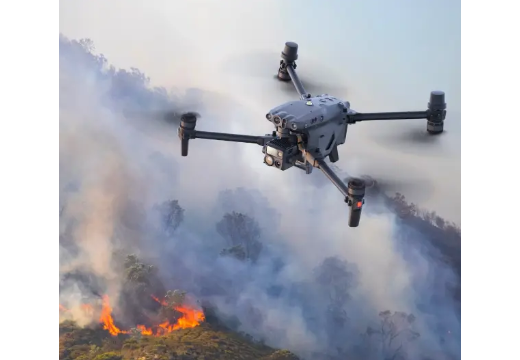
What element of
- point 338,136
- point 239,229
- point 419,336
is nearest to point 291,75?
point 338,136

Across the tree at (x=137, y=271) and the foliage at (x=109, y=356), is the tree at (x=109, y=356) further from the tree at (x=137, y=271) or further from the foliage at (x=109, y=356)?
the tree at (x=137, y=271)

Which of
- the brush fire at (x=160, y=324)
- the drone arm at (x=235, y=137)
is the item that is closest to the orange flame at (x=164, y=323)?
the brush fire at (x=160, y=324)

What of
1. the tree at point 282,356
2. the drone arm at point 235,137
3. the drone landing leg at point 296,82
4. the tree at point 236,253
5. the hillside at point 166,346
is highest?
the drone landing leg at point 296,82

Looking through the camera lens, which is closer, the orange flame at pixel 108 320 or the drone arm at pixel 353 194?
the drone arm at pixel 353 194

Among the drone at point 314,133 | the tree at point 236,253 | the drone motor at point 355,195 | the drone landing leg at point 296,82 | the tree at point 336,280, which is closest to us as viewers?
the drone motor at point 355,195

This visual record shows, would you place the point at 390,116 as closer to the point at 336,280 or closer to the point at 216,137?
the point at 216,137

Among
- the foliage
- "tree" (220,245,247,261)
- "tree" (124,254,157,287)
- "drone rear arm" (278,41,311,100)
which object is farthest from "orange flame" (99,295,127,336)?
"drone rear arm" (278,41,311,100)

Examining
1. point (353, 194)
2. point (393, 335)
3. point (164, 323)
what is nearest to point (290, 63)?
point (353, 194)
